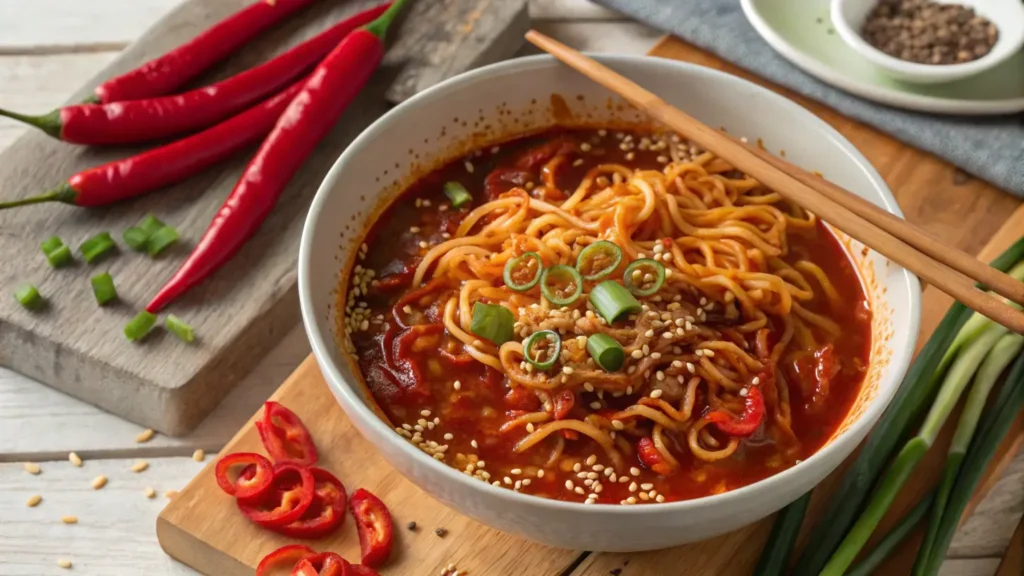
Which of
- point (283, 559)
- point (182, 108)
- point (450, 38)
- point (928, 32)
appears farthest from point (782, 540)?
point (182, 108)

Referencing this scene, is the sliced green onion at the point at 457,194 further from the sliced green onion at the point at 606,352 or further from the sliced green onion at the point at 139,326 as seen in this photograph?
the sliced green onion at the point at 139,326

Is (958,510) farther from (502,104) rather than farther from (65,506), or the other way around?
(65,506)

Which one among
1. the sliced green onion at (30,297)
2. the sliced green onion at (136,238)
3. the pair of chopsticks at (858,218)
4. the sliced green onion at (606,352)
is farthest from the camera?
the sliced green onion at (136,238)

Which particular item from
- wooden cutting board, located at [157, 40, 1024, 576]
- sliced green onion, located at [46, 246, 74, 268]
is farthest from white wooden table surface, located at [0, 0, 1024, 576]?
sliced green onion, located at [46, 246, 74, 268]

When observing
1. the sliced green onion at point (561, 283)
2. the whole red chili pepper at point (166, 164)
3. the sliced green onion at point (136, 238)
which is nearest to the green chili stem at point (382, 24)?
the whole red chili pepper at point (166, 164)

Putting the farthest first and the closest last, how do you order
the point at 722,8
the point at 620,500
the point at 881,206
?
the point at 722,8
the point at 881,206
the point at 620,500

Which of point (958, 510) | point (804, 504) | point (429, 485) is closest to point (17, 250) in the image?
point (429, 485)
